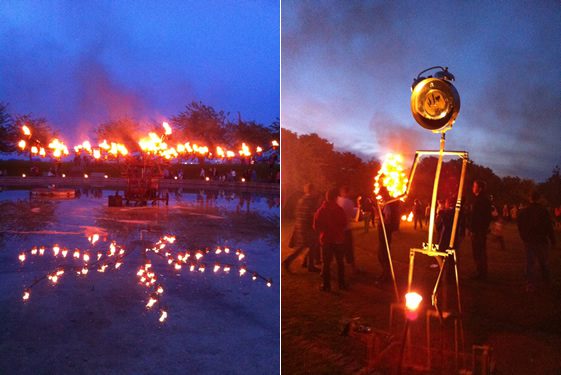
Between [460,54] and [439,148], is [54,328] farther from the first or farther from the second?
[460,54]

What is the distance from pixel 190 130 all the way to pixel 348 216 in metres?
44.0

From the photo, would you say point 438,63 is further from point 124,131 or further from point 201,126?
point 124,131

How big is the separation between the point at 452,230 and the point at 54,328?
424cm

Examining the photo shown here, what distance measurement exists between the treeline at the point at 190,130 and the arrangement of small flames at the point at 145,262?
30.6 metres

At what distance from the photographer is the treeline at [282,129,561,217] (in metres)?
3.63

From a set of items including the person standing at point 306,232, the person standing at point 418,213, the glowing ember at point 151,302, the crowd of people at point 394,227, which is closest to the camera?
the crowd of people at point 394,227

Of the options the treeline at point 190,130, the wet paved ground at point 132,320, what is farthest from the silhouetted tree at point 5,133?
the wet paved ground at point 132,320

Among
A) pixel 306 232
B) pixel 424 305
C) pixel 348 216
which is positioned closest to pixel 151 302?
pixel 306 232

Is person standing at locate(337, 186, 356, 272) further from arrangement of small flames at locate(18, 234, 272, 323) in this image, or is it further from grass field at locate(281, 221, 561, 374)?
arrangement of small flames at locate(18, 234, 272, 323)

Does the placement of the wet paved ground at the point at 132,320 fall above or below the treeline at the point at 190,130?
below

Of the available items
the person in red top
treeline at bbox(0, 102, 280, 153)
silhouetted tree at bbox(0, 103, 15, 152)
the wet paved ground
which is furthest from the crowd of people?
silhouetted tree at bbox(0, 103, 15, 152)

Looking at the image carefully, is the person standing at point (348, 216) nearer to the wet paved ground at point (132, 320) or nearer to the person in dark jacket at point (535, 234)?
the wet paved ground at point (132, 320)

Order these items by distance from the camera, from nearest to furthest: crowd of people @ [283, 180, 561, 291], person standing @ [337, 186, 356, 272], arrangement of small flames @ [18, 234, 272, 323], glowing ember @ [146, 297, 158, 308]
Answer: crowd of people @ [283, 180, 561, 291]
person standing @ [337, 186, 356, 272]
glowing ember @ [146, 297, 158, 308]
arrangement of small flames @ [18, 234, 272, 323]

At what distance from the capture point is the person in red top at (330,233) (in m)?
4.09
